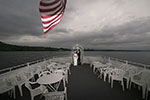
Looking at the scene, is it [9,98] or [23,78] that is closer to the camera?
[9,98]

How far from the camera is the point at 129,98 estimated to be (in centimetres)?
239

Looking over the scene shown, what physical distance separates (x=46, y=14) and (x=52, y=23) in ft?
1.21

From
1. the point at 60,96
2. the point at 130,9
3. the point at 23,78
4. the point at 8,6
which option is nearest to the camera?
the point at 60,96

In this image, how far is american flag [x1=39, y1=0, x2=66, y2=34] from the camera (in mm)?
2188

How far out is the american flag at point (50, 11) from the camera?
2188 millimetres

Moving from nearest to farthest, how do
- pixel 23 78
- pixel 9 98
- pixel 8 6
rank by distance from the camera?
pixel 9 98 → pixel 23 78 → pixel 8 6

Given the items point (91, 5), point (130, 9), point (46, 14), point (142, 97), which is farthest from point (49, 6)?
point (130, 9)

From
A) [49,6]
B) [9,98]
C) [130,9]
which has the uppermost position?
[130,9]

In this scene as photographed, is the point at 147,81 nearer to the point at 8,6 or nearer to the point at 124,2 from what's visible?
the point at 124,2

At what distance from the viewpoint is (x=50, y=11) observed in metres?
2.35

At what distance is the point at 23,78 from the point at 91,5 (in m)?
6.18

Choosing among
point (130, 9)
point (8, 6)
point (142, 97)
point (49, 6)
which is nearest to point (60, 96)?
point (49, 6)

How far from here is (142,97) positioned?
2.43m

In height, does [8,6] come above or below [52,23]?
above
